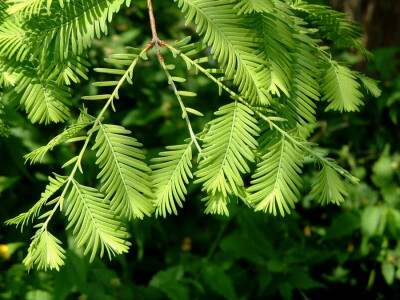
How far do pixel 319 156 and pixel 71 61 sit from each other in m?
0.47

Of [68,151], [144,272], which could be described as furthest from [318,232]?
[68,151]

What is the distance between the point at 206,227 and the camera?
2432mm

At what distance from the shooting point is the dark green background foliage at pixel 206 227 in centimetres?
181

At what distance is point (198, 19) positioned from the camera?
86cm

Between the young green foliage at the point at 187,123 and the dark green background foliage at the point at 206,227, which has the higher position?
the young green foliage at the point at 187,123

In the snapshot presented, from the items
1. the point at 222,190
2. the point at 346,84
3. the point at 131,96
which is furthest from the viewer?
the point at 131,96

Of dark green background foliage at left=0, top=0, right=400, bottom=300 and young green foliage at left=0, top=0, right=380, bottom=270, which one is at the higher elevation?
young green foliage at left=0, top=0, right=380, bottom=270

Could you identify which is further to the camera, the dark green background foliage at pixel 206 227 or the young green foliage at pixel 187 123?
the dark green background foliage at pixel 206 227

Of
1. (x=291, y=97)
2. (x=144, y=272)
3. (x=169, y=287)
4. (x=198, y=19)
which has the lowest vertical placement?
(x=144, y=272)

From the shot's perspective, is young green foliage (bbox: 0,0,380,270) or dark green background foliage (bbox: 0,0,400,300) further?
dark green background foliage (bbox: 0,0,400,300)

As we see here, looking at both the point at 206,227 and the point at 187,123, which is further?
the point at 206,227

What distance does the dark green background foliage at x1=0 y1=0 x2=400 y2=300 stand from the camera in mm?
1808

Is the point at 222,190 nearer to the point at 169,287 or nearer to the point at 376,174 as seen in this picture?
the point at 169,287

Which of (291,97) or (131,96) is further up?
(291,97)
